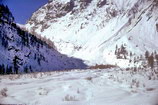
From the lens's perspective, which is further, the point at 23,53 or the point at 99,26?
the point at 99,26

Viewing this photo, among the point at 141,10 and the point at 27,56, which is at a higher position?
the point at 141,10

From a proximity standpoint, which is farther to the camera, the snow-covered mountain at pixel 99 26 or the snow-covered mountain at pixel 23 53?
the snow-covered mountain at pixel 99 26

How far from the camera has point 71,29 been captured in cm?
9700

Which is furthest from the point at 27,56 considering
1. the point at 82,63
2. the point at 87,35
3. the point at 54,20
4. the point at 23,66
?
the point at 54,20

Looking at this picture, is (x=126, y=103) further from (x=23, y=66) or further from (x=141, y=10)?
(x=141, y=10)

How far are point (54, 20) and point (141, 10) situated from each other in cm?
4872

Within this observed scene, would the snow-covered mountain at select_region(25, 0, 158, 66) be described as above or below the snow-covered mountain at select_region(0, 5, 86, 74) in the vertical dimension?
above

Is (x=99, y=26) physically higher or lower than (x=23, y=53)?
higher

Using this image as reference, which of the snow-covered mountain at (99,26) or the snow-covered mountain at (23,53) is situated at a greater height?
the snow-covered mountain at (99,26)

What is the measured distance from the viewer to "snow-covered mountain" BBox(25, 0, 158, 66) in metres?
61.0

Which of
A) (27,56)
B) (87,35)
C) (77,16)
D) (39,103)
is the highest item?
(77,16)

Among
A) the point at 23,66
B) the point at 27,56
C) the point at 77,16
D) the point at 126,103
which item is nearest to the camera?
the point at 126,103

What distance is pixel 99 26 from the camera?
8919cm

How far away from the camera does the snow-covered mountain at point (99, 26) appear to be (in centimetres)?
6096
